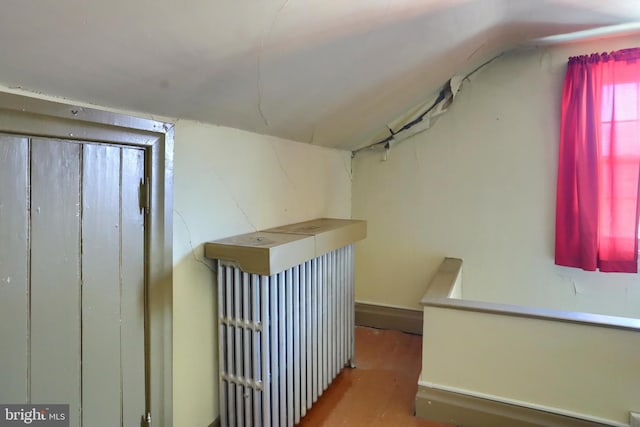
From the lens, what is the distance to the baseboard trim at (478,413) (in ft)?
5.88

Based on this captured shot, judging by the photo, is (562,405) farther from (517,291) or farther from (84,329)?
(84,329)

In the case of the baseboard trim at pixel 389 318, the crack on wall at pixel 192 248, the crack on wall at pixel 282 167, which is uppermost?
the crack on wall at pixel 282 167

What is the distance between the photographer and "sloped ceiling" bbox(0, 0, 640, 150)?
0.95 m

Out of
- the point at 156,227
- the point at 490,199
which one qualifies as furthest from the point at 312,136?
the point at 490,199

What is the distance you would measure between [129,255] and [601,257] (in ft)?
8.79

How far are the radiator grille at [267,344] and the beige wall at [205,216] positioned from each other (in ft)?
0.23

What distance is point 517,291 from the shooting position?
9.12ft

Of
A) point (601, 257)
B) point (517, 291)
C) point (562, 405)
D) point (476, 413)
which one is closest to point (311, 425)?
point (476, 413)

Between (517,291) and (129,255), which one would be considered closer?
(129,255)

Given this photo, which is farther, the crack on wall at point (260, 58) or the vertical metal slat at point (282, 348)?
the vertical metal slat at point (282, 348)

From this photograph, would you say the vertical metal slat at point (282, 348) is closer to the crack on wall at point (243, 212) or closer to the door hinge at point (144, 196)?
the crack on wall at point (243, 212)

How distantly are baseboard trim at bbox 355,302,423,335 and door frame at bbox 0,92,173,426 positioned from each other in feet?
6.49

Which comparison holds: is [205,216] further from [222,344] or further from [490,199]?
[490,199]

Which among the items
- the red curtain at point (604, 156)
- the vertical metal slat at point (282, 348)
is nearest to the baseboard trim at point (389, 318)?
the red curtain at point (604, 156)
